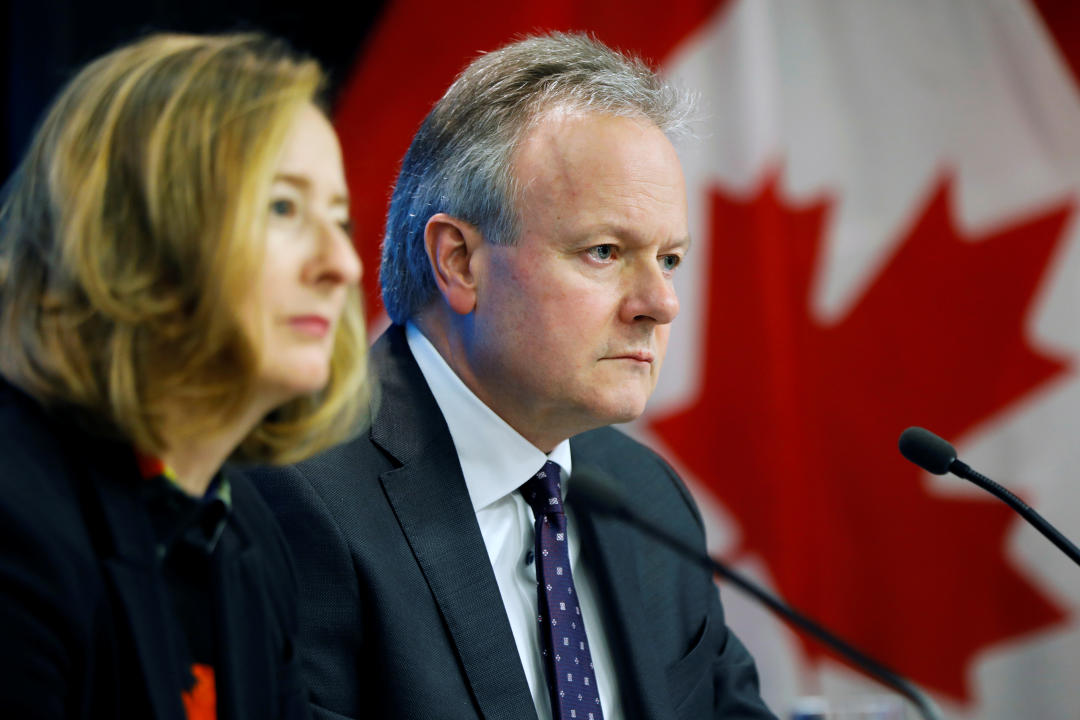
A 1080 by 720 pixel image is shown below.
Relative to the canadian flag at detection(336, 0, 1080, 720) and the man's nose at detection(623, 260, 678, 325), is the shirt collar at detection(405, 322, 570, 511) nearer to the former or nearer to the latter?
the man's nose at detection(623, 260, 678, 325)

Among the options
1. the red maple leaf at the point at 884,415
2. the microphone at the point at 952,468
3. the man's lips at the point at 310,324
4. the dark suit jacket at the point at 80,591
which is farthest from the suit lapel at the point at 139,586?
the red maple leaf at the point at 884,415

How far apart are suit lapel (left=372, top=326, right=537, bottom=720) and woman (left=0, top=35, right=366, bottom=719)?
52cm

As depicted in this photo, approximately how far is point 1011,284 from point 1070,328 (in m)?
0.19

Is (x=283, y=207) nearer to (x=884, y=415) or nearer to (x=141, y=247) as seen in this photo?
(x=141, y=247)

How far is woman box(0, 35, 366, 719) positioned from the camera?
0.92m

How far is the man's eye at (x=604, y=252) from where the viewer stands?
170 cm

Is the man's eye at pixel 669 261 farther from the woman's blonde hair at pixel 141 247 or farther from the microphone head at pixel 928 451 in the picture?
the woman's blonde hair at pixel 141 247

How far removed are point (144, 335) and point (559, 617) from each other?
863 mm

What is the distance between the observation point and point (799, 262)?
3145 mm

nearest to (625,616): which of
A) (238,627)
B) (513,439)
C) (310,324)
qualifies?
(513,439)

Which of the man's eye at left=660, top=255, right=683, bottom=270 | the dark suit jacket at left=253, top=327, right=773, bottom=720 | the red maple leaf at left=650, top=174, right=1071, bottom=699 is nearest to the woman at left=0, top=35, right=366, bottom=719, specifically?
the dark suit jacket at left=253, top=327, right=773, bottom=720

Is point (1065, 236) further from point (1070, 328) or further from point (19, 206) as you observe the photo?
point (19, 206)

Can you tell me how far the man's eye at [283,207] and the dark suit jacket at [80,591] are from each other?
25 centimetres

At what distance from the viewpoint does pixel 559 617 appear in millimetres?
1623
